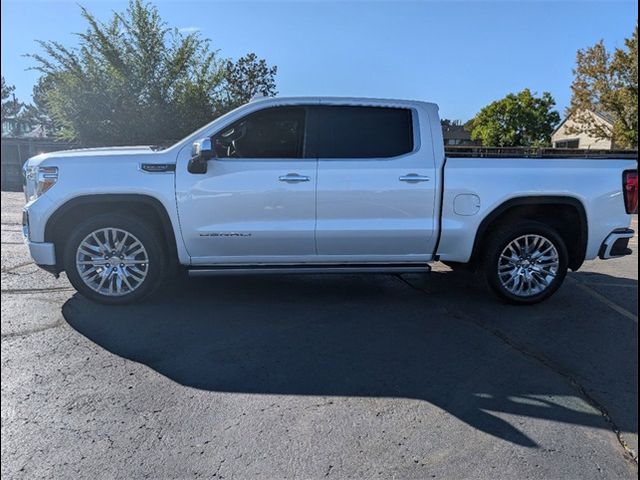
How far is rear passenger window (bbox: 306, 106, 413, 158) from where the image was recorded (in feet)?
16.1

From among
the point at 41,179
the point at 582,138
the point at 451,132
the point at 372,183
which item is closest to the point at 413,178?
the point at 372,183

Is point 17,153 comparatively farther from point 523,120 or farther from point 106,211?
point 523,120

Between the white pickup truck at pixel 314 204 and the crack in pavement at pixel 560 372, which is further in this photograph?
the white pickup truck at pixel 314 204

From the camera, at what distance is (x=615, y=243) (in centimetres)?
508

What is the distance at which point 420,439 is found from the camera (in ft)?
9.13

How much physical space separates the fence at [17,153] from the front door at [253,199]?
54.0ft

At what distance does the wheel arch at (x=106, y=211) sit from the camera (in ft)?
15.2

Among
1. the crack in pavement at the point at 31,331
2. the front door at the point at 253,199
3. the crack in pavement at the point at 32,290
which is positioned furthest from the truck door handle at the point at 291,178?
the crack in pavement at the point at 32,290

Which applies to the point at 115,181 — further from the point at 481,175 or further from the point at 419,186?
the point at 481,175

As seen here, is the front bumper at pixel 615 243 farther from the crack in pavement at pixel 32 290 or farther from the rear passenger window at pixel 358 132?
the crack in pavement at pixel 32 290

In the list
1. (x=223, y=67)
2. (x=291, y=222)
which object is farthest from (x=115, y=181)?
(x=223, y=67)

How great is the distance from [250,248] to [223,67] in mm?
16210

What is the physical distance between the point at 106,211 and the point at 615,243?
209 inches

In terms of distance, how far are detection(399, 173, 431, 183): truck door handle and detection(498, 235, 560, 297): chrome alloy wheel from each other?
119 cm
